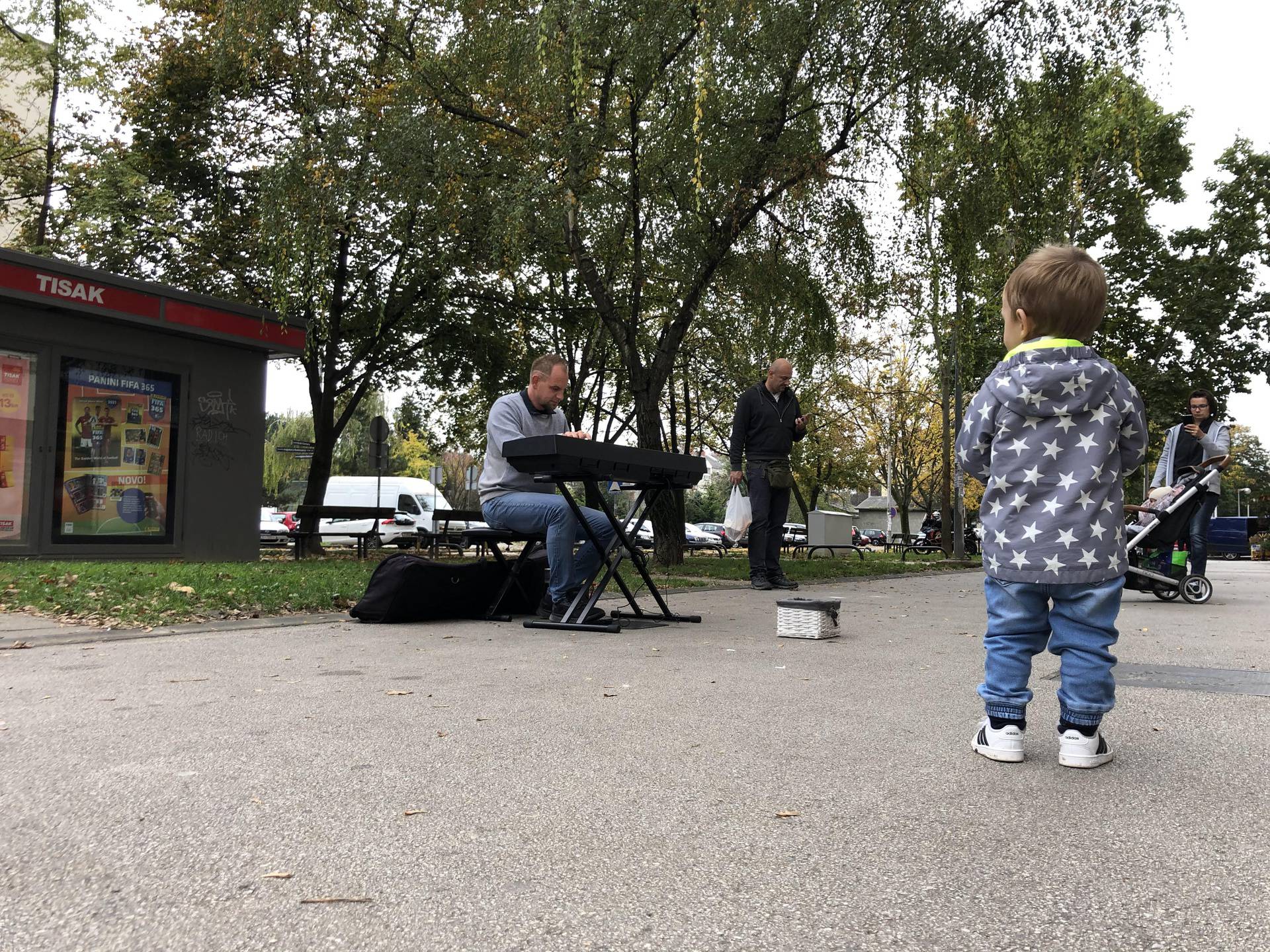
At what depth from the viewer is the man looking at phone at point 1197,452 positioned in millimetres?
9680

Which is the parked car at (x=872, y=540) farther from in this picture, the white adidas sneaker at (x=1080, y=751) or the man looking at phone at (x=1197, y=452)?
the white adidas sneaker at (x=1080, y=751)

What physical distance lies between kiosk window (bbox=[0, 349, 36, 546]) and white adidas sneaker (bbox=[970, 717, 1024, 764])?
1318 centimetres

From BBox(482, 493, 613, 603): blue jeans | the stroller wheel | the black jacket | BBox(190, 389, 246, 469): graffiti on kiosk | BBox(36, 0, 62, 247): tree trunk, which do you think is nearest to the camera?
BBox(482, 493, 613, 603): blue jeans

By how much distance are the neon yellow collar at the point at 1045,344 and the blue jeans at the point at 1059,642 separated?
72cm

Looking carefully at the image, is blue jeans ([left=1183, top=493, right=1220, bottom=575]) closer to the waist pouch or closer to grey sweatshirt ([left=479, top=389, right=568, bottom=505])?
the waist pouch

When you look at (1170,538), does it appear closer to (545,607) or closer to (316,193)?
(545,607)

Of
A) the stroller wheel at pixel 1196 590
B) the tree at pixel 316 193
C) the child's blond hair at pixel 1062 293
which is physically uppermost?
the tree at pixel 316 193

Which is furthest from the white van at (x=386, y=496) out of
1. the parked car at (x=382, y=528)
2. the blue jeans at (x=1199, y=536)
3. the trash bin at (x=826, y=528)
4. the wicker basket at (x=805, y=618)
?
the wicker basket at (x=805, y=618)

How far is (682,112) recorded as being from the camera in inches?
424

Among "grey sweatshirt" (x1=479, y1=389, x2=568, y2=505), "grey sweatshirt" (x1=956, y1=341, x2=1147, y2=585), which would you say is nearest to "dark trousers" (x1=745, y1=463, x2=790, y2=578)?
"grey sweatshirt" (x1=479, y1=389, x2=568, y2=505)

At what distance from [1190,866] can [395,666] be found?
3453mm

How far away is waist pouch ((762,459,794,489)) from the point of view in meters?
11.1

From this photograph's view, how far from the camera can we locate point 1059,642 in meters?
3.12

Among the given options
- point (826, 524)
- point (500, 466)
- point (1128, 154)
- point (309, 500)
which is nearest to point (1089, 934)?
point (500, 466)
